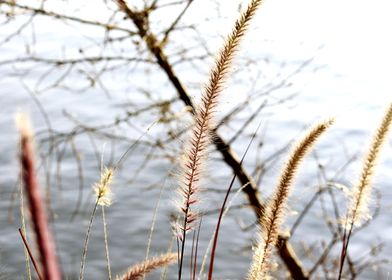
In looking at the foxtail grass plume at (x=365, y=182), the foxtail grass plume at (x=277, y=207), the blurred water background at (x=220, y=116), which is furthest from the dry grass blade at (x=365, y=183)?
the blurred water background at (x=220, y=116)

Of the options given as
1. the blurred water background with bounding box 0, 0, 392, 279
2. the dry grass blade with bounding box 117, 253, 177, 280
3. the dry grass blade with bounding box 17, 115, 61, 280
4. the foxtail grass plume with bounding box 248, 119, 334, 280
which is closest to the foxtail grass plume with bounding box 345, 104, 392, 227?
the foxtail grass plume with bounding box 248, 119, 334, 280

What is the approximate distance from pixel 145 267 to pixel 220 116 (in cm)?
321

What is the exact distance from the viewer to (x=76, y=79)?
336 inches

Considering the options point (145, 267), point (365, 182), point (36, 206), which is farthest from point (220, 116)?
point (36, 206)

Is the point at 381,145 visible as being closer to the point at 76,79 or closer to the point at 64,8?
the point at 64,8

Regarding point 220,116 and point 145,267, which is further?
point 220,116

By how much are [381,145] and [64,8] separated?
2.57 metres

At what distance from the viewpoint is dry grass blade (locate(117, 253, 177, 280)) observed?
1.44 meters

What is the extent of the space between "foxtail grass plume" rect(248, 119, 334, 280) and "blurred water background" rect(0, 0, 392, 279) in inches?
104

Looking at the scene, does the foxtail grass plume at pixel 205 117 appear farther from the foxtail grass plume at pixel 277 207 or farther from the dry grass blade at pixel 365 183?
the dry grass blade at pixel 365 183

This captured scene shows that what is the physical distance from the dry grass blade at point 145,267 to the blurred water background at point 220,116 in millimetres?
2518

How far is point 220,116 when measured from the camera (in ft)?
15.2

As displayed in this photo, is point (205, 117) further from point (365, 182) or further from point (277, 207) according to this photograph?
point (365, 182)

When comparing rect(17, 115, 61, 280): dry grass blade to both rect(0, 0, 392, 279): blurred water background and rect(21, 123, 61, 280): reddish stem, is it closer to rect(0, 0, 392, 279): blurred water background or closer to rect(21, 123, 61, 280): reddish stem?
rect(21, 123, 61, 280): reddish stem
